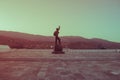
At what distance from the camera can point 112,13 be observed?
35.2ft

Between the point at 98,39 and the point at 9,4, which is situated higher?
the point at 9,4

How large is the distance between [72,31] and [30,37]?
1797 mm

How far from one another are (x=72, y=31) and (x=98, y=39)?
1170mm

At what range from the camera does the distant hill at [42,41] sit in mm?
10594

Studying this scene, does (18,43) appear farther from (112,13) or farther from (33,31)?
(112,13)

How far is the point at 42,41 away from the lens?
35.2ft

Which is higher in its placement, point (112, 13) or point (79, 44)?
point (112, 13)

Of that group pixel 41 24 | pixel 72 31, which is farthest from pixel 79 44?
pixel 41 24

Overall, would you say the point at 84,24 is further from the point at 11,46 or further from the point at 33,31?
the point at 11,46

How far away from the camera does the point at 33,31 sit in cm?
1053

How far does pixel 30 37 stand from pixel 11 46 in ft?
3.03

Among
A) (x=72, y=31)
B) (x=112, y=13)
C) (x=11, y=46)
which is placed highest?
(x=112, y=13)

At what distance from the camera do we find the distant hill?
10.6 metres

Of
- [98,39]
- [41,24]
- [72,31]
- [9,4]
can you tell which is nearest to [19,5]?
[9,4]
